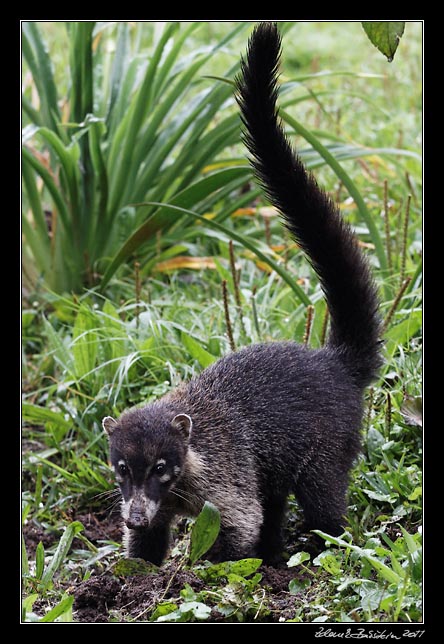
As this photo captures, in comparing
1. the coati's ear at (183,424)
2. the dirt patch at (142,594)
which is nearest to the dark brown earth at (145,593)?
the dirt patch at (142,594)

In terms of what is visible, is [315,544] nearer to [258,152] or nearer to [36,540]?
[36,540]

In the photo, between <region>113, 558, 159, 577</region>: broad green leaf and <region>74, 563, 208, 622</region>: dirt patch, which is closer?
<region>74, 563, 208, 622</region>: dirt patch

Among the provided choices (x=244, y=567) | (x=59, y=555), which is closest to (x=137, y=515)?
(x=244, y=567)

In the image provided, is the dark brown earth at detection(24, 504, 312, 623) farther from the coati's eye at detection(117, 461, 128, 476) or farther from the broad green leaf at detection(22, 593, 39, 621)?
the coati's eye at detection(117, 461, 128, 476)

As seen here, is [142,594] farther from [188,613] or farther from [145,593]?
[188,613]

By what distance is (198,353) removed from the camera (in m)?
4.80

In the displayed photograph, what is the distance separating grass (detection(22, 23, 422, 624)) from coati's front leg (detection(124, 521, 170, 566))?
5.4 inches

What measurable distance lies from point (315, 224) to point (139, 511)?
4.68 feet

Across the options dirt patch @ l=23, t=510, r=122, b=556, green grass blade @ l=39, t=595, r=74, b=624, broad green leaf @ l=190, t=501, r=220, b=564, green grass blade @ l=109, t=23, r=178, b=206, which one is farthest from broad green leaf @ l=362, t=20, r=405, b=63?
green grass blade @ l=109, t=23, r=178, b=206

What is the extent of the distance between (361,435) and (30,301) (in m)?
2.88

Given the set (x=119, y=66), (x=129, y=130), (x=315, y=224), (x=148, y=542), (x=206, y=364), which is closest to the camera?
(x=148, y=542)

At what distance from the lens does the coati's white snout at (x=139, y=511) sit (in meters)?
3.35

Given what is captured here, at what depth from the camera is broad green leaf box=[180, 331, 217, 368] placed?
15.7 feet

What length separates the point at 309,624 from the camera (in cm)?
301
